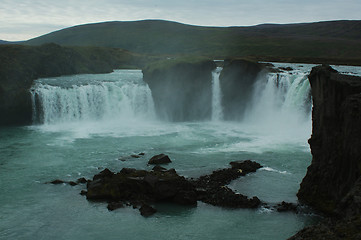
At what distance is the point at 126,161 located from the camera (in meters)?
33.2

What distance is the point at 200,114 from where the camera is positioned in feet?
183

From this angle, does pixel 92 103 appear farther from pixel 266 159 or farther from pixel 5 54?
pixel 266 159

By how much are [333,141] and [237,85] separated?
33.1m

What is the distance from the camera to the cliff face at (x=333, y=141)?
66.8ft

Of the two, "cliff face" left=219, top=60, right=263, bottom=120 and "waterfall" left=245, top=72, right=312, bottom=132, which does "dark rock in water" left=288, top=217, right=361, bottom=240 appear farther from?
"cliff face" left=219, top=60, right=263, bottom=120

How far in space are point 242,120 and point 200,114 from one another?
5.43 metres

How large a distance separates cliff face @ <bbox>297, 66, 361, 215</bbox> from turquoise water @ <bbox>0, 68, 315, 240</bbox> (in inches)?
63.5

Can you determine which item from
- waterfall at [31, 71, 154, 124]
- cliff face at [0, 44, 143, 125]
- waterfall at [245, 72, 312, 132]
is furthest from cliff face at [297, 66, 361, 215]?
cliff face at [0, 44, 143, 125]

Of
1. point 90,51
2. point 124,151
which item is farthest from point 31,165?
point 90,51

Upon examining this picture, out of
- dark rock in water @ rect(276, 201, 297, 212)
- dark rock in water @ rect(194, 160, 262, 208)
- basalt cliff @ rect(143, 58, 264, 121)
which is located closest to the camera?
dark rock in water @ rect(276, 201, 297, 212)

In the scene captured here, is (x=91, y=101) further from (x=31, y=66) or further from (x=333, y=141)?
(x=333, y=141)

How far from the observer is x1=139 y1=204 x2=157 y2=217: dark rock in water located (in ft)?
76.1

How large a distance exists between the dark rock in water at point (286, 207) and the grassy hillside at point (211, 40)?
10661 centimetres

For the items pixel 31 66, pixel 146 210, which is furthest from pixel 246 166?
pixel 31 66
